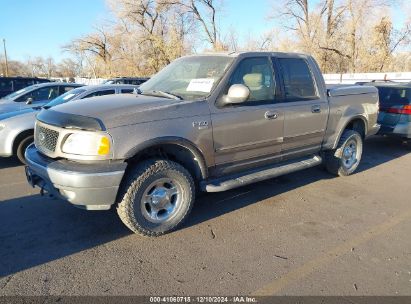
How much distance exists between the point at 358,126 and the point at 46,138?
5.10 meters

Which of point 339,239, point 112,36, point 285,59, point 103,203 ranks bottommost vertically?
point 339,239

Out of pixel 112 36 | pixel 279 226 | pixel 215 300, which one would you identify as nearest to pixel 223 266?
pixel 215 300

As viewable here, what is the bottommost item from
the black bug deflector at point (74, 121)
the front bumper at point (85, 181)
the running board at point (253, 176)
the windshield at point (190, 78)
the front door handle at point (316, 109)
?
the running board at point (253, 176)

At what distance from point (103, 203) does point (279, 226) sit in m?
2.01

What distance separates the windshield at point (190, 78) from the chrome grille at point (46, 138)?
1.24 m

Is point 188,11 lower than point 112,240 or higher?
higher

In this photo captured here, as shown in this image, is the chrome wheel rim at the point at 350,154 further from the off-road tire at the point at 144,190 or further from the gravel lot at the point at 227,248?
the off-road tire at the point at 144,190

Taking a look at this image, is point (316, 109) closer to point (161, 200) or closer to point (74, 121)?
point (161, 200)

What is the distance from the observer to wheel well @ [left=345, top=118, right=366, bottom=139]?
20.0 feet

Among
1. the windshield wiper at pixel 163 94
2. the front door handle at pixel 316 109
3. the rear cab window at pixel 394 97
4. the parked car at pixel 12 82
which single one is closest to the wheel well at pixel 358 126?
the front door handle at pixel 316 109

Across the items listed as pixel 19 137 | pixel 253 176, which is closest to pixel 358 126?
pixel 253 176

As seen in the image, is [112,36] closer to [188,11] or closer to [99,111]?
[188,11]

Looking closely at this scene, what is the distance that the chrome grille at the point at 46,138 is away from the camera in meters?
3.54

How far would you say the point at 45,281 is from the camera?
2965 mm
